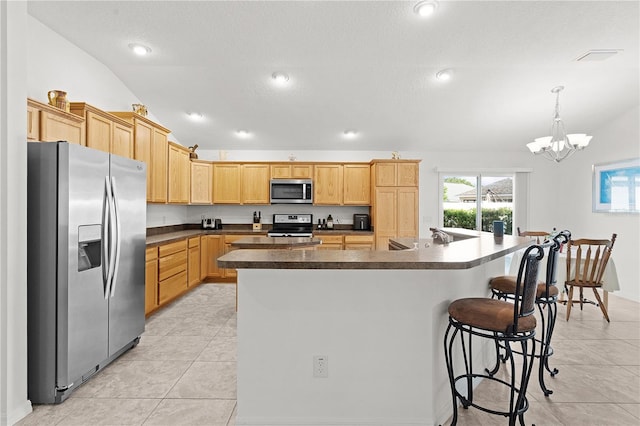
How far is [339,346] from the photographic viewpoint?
183 cm

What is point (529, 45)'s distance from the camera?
11.3 ft

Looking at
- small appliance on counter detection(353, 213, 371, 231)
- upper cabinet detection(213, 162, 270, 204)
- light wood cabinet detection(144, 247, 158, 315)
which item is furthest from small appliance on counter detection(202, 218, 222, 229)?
small appliance on counter detection(353, 213, 371, 231)

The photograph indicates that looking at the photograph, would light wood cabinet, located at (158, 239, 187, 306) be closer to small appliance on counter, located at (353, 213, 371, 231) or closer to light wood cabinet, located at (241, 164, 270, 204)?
light wood cabinet, located at (241, 164, 270, 204)

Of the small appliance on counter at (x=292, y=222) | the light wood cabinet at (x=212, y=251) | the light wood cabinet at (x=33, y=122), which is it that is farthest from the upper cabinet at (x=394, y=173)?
the light wood cabinet at (x=33, y=122)

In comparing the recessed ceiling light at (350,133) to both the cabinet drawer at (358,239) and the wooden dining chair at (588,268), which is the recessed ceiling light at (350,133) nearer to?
the cabinet drawer at (358,239)

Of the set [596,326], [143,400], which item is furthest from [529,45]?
[143,400]

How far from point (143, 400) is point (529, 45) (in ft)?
15.6

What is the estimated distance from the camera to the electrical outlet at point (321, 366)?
1823 millimetres

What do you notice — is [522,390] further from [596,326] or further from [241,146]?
[241,146]

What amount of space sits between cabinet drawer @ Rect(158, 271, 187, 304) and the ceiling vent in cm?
559

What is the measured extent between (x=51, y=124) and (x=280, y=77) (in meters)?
2.49

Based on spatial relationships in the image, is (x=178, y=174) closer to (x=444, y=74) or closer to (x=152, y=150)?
(x=152, y=150)

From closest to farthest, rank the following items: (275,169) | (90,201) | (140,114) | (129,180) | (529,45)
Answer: (90,201), (129,180), (529,45), (140,114), (275,169)

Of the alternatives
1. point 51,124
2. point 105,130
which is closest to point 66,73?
point 105,130
